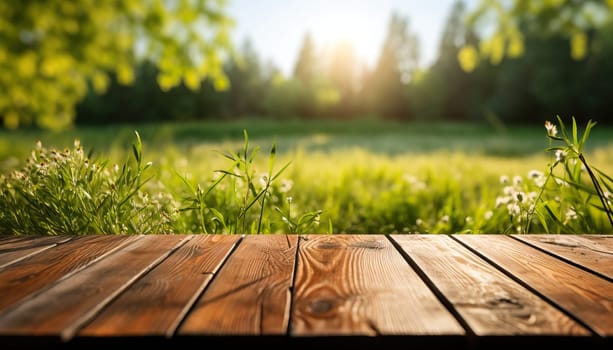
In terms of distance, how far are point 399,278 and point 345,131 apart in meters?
29.4

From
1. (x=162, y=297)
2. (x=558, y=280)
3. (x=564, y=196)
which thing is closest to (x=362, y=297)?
(x=162, y=297)

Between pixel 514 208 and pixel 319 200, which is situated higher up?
pixel 514 208

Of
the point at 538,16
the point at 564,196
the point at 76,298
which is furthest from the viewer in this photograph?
the point at 538,16

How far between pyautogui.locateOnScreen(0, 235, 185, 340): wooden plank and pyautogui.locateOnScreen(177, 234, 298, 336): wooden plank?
226mm

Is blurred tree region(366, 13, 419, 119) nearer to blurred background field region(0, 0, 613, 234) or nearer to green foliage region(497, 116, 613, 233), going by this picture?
blurred background field region(0, 0, 613, 234)

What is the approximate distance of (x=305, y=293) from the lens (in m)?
1.15

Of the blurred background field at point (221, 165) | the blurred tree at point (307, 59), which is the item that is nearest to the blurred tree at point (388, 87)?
the blurred tree at point (307, 59)

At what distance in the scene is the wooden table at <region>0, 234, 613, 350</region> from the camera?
913 millimetres

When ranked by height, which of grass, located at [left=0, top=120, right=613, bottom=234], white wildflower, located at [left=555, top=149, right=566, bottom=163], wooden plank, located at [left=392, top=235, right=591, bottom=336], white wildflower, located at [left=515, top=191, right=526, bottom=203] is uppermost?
white wildflower, located at [left=555, top=149, right=566, bottom=163]

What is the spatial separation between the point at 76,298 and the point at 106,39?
8.62m

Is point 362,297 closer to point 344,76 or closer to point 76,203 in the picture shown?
point 76,203

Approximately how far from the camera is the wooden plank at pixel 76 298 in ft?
3.10

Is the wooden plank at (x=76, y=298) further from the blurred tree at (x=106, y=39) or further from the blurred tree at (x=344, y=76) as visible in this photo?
the blurred tree at (x=344, y=76)

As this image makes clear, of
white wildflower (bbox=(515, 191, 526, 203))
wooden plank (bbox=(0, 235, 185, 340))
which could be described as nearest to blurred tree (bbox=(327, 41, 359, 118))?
white wildflower (bbox=(515, 191, 526, 203))
